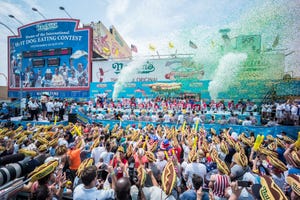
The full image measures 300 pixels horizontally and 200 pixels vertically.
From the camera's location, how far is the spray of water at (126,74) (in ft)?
64.3

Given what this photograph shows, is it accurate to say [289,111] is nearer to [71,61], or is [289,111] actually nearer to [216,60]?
[216,60]

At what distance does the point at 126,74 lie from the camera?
20031 millimetres

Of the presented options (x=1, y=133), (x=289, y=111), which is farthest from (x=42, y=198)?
(x=289, y=111)

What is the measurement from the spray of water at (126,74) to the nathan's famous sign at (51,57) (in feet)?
15.1

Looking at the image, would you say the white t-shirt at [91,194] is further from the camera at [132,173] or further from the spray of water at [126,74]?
the spray of water at [126,74]

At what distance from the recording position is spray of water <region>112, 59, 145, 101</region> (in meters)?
19.6

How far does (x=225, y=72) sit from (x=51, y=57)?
2257 cm

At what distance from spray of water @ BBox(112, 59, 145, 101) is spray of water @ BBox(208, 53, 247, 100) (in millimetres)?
8440

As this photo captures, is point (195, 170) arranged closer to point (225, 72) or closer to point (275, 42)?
point (225, 72)

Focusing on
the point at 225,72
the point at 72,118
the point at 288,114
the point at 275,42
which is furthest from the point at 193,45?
the point at 72,118

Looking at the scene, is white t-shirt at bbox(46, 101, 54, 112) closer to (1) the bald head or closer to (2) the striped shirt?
(1) the bald head

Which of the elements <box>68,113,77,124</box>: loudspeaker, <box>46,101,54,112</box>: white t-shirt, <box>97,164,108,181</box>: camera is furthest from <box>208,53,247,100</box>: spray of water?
<box>97,164,108,181</box>: camera

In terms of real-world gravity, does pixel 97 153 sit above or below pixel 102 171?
above

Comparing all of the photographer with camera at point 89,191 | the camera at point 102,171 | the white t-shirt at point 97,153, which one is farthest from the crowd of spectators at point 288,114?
the photographer with camera at point 89,191
